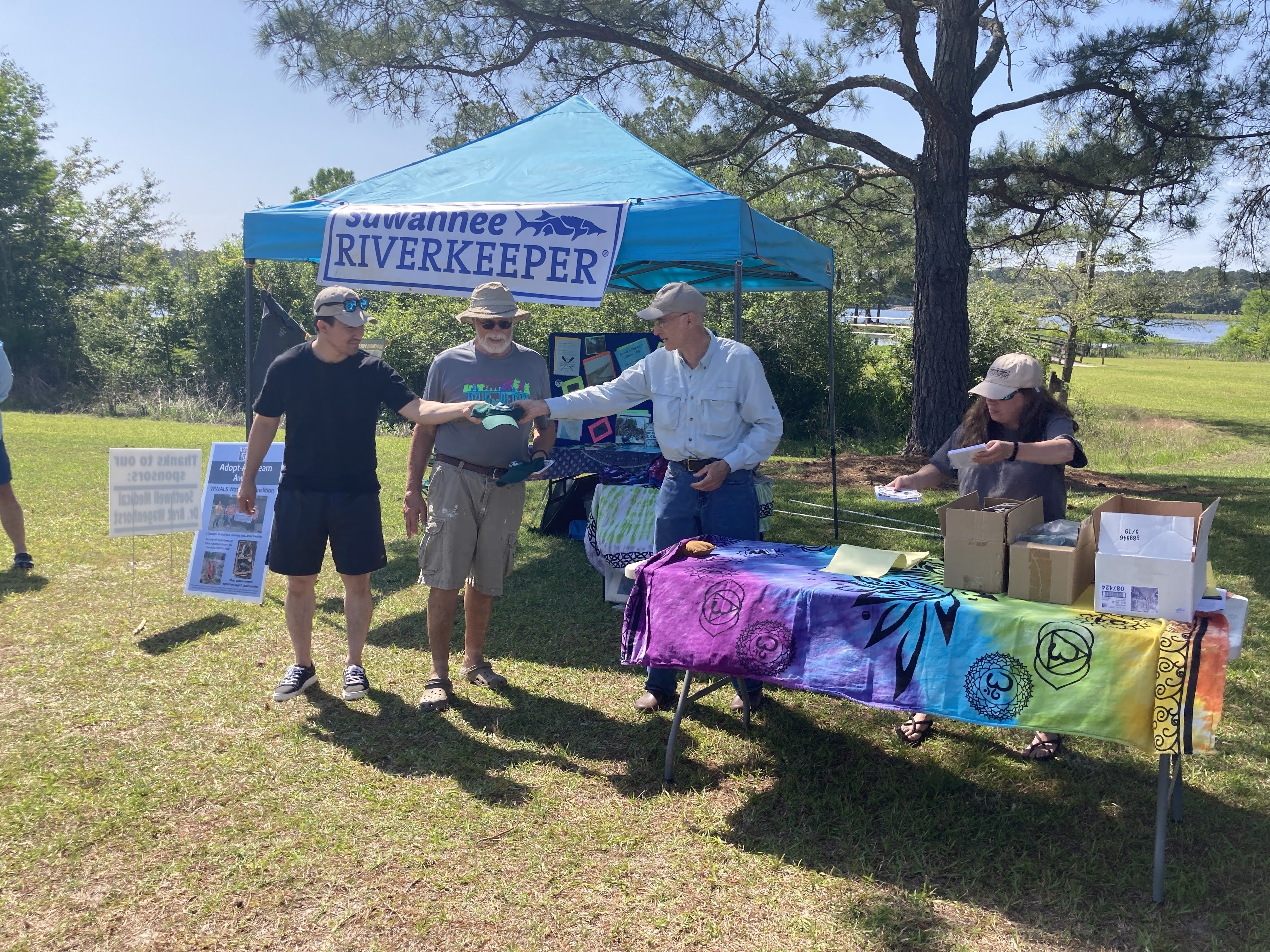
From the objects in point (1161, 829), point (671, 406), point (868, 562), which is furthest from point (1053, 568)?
point (671, 406)

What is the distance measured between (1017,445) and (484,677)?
2537mm

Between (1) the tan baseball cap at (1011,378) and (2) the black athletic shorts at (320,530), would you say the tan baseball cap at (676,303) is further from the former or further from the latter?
(2) the black athletic shorts at (320,530)

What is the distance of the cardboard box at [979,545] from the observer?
2.84m

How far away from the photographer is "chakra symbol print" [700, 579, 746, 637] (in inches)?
120

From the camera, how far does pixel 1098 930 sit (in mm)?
2586

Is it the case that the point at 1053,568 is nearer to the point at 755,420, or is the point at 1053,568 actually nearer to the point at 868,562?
the point at 868,562

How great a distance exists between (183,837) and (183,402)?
774 inches

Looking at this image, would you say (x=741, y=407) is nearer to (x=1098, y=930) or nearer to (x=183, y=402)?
(x=1098, y=930)

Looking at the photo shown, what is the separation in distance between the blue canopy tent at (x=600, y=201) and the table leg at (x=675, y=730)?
81.2 inches

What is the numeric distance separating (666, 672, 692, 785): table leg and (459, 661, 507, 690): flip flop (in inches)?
43.3

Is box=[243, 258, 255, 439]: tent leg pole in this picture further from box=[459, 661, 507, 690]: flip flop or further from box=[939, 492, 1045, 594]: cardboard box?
box=[939, 492, 1045, 594]: cardboard box

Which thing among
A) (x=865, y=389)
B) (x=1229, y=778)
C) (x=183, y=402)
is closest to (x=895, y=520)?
(x=1229, y=778)

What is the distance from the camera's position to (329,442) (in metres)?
3.89

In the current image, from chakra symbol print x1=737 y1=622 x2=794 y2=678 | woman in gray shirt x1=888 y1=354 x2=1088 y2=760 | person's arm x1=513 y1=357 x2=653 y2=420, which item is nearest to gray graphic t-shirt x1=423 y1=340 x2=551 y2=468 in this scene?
person's arm x1=513 y1=357 x2=653 y2=420
